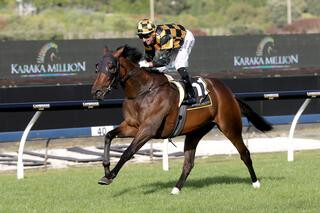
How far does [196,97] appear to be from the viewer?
325 inches

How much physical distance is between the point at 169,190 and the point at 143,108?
1.04m

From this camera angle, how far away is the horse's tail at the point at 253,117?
9195 mm

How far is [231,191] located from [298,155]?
466cm

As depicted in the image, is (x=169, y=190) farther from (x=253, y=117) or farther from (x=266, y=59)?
(x=266, y=59)

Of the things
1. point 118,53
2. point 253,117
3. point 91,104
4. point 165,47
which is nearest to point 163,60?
point 165,47

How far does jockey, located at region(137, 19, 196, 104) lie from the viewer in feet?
25.9

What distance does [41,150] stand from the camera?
48.6 feet

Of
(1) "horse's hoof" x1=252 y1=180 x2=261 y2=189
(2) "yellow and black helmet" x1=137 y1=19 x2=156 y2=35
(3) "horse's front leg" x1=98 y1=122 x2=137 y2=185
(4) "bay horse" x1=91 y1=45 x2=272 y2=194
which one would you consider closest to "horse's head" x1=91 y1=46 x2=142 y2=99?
(4) "bay horse" x1=91 y1=45 x2=272 y2=194

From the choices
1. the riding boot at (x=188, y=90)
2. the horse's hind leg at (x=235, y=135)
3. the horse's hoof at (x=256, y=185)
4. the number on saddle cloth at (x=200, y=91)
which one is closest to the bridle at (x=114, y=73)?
the riding boot at (x=188, y=90)

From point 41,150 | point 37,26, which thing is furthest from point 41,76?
point 37,26

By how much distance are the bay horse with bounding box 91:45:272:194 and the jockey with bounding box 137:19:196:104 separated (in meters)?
0.14

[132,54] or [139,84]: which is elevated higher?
[132,54]

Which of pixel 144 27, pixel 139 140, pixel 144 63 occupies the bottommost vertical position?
pixel 139 140

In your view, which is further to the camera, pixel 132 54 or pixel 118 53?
pixel 132 54
